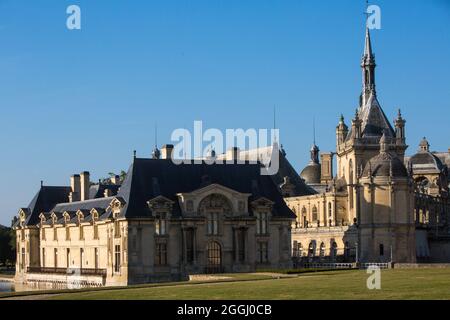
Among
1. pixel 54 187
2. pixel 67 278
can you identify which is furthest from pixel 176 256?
pixel 54 187

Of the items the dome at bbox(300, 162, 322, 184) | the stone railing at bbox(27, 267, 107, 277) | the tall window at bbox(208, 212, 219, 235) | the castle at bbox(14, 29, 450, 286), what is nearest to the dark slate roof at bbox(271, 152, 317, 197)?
the castle at bbox(14, 29, 450, 286)

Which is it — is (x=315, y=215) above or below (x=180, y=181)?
below

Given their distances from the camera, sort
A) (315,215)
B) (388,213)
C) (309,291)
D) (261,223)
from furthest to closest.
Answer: (315,215) < (388,213) < (261,223) < (309,291)

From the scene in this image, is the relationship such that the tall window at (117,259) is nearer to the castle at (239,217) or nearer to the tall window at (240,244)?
the castle at (239,217)

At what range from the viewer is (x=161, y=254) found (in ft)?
293

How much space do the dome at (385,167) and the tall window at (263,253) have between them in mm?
19521

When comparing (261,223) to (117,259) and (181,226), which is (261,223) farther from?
(117,259)

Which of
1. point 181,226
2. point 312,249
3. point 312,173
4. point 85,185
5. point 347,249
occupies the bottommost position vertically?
point 312,249

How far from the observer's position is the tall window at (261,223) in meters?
93.0

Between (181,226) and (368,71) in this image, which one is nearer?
(181,226)

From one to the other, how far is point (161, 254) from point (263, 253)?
9432 mm

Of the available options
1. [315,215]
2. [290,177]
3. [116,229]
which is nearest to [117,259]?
[116,229]

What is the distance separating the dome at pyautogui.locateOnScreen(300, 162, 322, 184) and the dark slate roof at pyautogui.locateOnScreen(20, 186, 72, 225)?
159ft

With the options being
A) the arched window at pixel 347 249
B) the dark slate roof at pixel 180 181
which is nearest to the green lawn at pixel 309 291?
the dark slate roof at pixel 180 181
